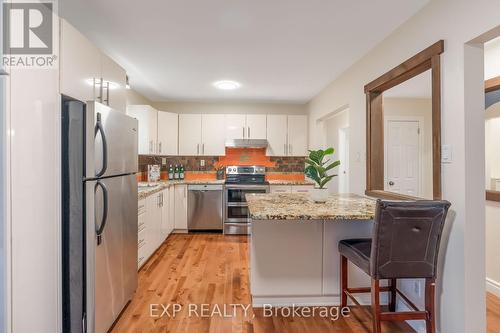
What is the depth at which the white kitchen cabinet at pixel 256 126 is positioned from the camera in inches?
197

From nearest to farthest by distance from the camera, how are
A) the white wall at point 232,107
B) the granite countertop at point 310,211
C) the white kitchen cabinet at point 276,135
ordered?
1. the granite countertop at point 310,211
2. the white kitchen cabinet at point 276,135
3. the white wall at point 232,107

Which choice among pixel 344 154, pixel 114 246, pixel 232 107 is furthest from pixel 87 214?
pixel 344 154

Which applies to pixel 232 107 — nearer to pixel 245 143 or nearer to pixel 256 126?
pixel 256 126

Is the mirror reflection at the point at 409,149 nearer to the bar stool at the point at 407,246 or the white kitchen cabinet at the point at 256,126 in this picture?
the white kitchen cabinet at the point at 256,126

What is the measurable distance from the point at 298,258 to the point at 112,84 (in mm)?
2131

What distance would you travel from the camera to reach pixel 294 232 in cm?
225

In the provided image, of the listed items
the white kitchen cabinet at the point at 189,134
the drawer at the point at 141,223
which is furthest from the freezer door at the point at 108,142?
the white kitchen cabinet at the point at 189,134

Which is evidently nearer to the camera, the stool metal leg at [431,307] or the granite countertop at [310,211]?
the stool metal leg at [431,307]

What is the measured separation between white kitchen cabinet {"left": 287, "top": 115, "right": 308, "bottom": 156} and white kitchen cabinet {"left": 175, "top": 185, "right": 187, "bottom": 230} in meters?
2.03

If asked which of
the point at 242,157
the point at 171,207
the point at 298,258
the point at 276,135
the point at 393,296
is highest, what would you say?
the point at 276,135

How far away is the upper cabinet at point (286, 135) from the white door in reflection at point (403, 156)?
144 centimetres

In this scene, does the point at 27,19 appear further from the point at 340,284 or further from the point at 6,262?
the point at 340,284

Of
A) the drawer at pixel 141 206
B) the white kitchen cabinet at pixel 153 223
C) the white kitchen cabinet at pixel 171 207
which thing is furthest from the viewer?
the white kitchen cabinet at pixel 171 207

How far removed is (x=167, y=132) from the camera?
4789 mm
